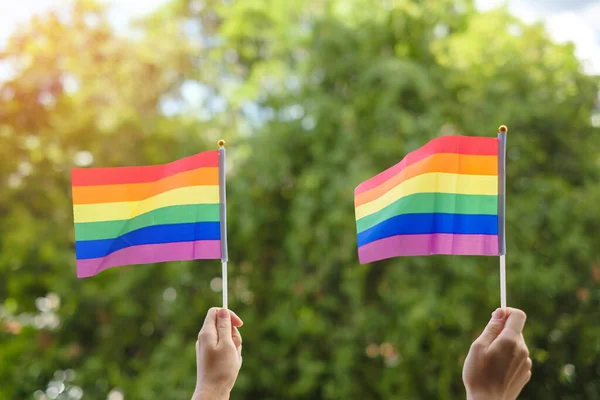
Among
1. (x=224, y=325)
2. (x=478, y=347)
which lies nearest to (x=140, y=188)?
(x=224, y=325)

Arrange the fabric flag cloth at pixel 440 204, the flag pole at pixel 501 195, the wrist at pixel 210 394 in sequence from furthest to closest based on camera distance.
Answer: the fabric flag cloth at pixel 440 204, the flag pole at pixel 501 195, the wrist at pixel 210 394

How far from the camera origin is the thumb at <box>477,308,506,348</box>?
52.0 inches

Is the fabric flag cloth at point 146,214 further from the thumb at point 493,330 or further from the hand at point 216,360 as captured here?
the thumb at point 493,330

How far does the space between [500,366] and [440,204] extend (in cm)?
82

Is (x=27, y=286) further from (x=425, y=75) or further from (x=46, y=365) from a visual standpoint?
(x=425, y=75)

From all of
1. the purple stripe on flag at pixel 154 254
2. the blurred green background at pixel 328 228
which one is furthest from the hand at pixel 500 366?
the blurred green background at pixel 328 228

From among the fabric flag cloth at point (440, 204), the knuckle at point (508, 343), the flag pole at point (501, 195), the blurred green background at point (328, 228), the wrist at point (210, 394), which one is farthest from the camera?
the blurred green background at point (328, 228)

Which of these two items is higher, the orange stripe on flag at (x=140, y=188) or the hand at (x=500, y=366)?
the orange stripe on flag at (x=140, y=188)

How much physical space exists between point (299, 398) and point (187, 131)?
247 centimetres

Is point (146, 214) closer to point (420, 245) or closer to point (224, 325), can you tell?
point (224, 325)

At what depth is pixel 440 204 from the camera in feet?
6.65

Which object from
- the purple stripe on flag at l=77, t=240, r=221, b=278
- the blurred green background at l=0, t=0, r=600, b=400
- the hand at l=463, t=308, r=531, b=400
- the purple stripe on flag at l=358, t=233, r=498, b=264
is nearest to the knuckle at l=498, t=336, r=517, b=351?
the hand at l=463, t=308, r=531, b=400

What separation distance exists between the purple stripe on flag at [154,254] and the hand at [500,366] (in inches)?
37.7

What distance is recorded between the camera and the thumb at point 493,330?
4.33 ft
